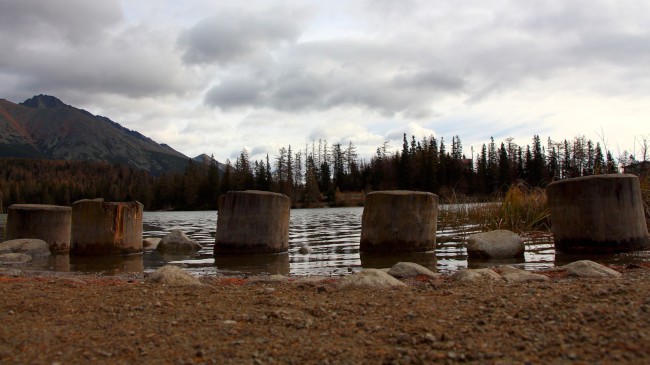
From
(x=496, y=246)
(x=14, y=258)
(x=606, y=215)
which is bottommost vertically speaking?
(x=14, y=258)

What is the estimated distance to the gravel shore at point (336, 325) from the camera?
3.06 meters

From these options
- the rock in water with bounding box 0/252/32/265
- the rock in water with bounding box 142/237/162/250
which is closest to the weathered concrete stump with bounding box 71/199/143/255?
the rock in water with bounding box 0/252/32/265

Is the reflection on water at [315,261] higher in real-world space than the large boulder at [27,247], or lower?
lower

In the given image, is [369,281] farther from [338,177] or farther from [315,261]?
[338,177]

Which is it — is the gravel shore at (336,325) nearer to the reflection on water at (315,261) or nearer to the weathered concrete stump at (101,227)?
the reflection on water at (315,261)

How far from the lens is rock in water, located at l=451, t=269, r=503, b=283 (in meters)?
5.98

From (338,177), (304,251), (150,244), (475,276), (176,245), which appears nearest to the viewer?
(475,276)

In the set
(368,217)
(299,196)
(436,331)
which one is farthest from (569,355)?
(299,196)

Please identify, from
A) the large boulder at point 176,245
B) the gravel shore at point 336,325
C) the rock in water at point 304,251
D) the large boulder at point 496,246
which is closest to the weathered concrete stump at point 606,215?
the large boulder at point 496,246

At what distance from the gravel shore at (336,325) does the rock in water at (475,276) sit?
1.15 feet

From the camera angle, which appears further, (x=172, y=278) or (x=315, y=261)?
(x=315, y=261)

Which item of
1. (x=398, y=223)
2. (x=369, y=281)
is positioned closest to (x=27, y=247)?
(x=398, y=223)

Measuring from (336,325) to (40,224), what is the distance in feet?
37.1

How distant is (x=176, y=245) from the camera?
42.8ft
